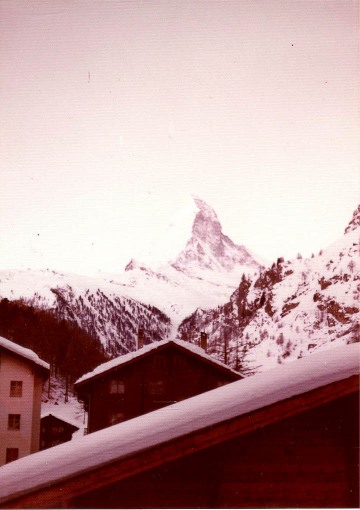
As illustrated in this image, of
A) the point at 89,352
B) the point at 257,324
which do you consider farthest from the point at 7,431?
the point at 257,324

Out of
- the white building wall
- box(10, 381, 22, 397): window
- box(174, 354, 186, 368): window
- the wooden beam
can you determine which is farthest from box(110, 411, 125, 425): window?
the wooden beam

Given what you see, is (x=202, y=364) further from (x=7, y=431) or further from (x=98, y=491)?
(x=98, y=491)

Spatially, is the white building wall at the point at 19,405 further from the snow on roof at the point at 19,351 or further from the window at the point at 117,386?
the window at the point at 117,386

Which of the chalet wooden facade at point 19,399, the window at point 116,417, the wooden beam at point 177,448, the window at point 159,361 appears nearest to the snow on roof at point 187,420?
the wooden beam at point 177,448

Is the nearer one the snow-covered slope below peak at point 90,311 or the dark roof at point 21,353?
the dark roof at point 21,353

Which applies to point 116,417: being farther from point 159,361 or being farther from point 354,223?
point 354,223

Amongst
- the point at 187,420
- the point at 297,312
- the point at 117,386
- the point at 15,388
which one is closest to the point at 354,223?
the point at 297,312
